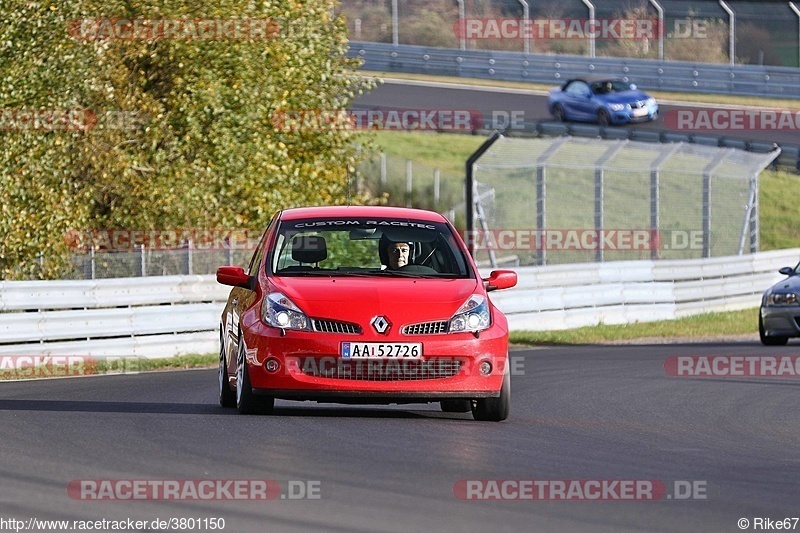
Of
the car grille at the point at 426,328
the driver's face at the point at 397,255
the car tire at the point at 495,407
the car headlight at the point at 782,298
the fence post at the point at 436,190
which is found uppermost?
the driver's face at the point at 397,255

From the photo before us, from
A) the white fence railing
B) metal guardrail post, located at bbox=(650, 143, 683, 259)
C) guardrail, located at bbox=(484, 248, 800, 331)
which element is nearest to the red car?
the white fence railing

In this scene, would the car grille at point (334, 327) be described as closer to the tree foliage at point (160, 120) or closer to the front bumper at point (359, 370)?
the front bumper at point (359, 370)

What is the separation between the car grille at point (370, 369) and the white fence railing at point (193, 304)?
7405 mm

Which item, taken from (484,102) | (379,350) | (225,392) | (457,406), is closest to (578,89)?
(484,102)

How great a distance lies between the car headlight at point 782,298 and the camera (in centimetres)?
2058

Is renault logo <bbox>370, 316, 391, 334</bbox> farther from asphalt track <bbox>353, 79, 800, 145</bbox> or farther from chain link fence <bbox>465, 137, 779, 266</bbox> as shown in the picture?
asphalt track <bbox>353, 79, 800, 145</bbox>

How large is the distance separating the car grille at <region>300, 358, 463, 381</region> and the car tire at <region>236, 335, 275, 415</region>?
506 mm

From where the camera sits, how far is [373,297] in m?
10.8

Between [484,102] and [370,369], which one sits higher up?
[370,369]

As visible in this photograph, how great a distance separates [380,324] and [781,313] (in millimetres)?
11330

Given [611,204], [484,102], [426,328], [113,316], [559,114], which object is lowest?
[611,204]

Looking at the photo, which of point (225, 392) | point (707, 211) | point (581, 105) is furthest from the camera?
point (581, 105)

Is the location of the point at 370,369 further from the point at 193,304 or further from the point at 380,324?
the point at 193,304

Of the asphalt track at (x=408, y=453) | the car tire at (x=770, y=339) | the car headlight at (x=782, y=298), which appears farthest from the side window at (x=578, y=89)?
the asphalt track at (x=408, y=453)
